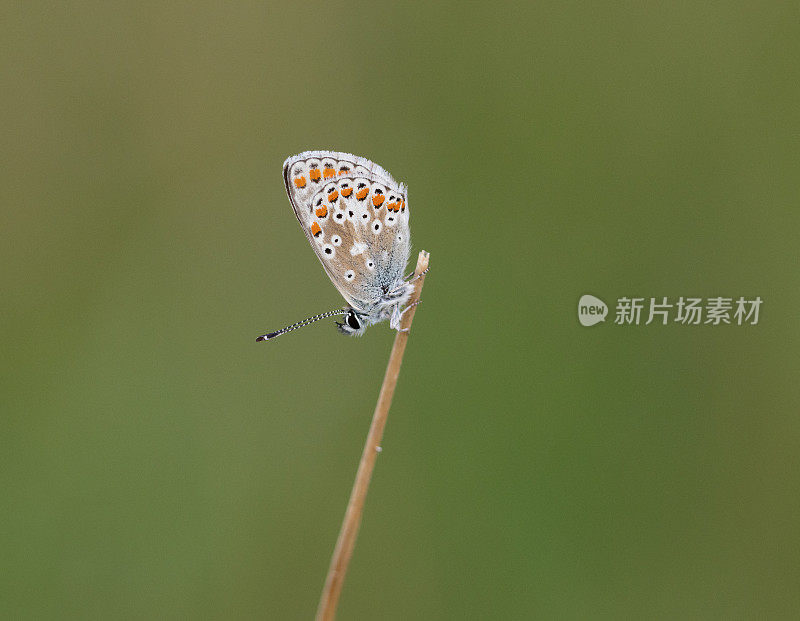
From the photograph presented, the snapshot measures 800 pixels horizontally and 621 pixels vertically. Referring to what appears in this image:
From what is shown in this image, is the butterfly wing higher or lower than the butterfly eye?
higher

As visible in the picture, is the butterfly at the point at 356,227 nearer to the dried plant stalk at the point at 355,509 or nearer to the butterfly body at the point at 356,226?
the butterfly body at the point at 356,226

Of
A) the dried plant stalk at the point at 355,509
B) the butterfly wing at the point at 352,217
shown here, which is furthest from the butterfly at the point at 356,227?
the dried plant stalk at the point at 355,509

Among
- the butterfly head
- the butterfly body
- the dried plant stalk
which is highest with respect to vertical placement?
the butterfly body

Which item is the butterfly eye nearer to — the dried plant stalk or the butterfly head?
the butterfly head

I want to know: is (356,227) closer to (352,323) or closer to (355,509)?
(352,323)

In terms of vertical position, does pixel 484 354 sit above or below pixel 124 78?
below

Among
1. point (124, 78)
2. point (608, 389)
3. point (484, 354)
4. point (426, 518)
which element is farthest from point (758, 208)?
point (124, 78)

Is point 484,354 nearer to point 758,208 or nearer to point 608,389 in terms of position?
point 608,389

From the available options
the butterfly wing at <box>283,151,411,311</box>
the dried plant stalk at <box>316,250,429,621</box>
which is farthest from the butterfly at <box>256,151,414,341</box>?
the dried plant stalk at <box>316,250,429,621</box>
